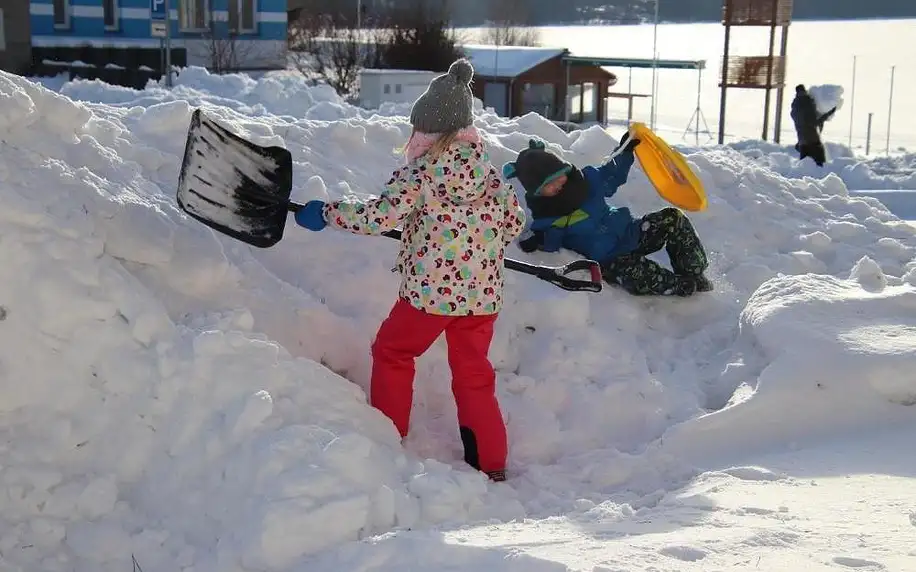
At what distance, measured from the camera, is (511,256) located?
16.9ft

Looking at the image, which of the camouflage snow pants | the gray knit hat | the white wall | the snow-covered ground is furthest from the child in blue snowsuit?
the white wall

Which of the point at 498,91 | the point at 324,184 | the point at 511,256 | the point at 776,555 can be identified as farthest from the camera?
the point at 498,91

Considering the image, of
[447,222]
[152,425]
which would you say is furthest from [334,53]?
[152,425]

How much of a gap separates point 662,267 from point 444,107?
2.07m

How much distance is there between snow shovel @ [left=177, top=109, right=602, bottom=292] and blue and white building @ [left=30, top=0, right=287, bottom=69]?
1810 centimetres

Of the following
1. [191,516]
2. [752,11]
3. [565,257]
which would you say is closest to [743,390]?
[565,257]

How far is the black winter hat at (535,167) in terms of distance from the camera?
5090mm

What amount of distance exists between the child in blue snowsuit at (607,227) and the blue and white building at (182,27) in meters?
17.3

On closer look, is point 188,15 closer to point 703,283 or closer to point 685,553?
point 703,283

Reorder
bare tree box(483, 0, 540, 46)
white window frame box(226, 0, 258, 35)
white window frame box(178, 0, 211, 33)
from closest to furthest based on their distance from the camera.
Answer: white window frame box(178, 0, 211, 33) < white window frame box(226, 0, 258, 35) < bare tree box(483, 0, 540, 46)

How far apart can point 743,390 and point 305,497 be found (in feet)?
6.80

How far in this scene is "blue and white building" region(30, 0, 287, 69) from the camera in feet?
72.6

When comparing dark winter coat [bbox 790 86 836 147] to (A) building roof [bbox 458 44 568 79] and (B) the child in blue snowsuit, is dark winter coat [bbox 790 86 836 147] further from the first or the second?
(A) building roof [bbox 458 44 568 79]

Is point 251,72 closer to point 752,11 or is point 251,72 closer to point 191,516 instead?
point 752,11
